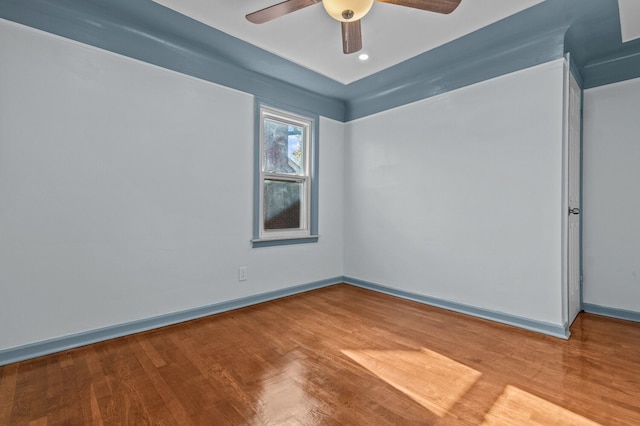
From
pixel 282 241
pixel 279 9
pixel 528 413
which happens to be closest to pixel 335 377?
pixel 528 413

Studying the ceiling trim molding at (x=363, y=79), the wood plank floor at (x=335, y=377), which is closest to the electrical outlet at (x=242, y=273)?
the wood plank floor at (x=335, y=377)

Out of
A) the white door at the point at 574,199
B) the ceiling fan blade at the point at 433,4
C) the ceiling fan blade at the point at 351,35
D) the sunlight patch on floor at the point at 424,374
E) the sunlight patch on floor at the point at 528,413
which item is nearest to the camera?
the sunlight patch on floor at the point at 528,413

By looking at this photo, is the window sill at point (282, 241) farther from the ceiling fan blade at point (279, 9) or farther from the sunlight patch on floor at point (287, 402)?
→ the ceiling fan blade at point (279, 9)

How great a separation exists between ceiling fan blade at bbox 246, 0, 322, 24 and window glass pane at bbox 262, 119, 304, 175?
1542 mm

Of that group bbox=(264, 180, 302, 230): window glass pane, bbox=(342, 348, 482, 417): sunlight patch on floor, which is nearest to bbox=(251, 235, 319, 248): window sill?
bbox=(264, 180, 302, 230): window glass pane

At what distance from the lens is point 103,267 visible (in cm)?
237

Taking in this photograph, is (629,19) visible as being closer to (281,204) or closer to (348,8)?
(348,8)

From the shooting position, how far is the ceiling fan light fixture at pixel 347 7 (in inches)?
68.7

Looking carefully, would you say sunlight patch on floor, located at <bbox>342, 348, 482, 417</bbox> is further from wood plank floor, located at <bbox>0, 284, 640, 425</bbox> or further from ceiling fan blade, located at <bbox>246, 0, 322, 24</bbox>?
ceiling fan blade, located at <bbox>246, 0, 322, 24</bbox>

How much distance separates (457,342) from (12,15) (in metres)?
3.97

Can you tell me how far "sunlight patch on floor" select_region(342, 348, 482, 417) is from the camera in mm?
1672

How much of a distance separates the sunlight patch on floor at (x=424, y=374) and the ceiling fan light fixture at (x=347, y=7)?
2.24 m

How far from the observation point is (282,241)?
11.8ft

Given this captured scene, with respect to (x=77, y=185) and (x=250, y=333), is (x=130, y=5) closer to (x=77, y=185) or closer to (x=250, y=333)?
(x=77, y=185)
